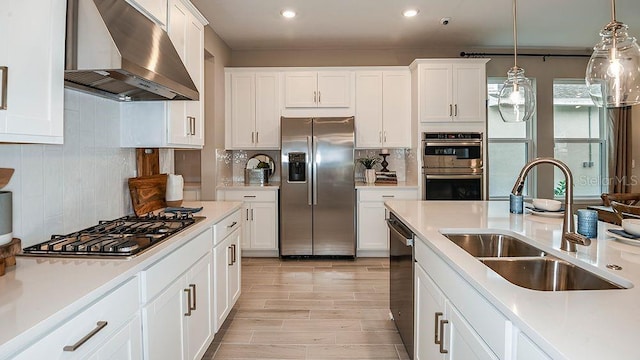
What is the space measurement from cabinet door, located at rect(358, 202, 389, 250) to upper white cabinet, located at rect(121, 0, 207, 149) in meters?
2.51

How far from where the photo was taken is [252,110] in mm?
4859

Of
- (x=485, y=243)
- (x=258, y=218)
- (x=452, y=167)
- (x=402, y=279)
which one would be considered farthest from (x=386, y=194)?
(x=485, y=243)

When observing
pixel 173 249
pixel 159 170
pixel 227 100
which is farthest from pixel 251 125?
pixel 173 249

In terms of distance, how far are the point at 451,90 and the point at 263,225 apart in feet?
9.19

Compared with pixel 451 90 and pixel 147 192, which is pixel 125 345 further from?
pixel 451 90

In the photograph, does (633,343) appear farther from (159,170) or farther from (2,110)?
(159,170)

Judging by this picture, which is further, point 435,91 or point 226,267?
point 435,91

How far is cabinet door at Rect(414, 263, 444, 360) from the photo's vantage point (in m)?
1.65

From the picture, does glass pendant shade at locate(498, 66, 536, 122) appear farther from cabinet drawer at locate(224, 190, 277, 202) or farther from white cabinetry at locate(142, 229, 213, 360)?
cabinet drawer at locate(224, 190, 277, 202)

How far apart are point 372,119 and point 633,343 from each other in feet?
13.9

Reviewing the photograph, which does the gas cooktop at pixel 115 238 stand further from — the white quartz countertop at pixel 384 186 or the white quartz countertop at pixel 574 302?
the white quartz countertop at pixel 384 186

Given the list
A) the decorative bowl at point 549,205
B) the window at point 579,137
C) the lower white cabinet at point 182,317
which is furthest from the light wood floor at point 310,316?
the window at point 579,137

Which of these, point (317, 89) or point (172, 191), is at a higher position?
point (317, 89)

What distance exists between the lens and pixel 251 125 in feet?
16.0
